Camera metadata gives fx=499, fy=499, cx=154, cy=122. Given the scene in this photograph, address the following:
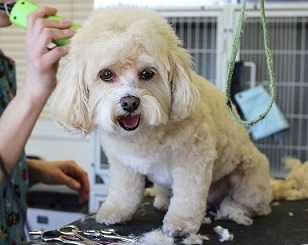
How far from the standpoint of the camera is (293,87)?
1.92 meters

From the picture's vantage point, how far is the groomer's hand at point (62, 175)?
51.8 inches

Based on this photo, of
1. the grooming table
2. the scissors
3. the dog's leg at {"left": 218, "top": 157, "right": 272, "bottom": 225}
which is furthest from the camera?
the dog's leg at {"left": 218, "top": 157, "right": 272, "bottom": 225}

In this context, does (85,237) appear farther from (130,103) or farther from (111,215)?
(130,103)

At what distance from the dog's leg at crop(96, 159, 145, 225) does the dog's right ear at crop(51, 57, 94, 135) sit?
0.53 ft

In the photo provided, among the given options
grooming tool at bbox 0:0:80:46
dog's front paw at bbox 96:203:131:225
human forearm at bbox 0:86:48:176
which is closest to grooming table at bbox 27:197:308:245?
dog's front paw at bbox 96:203:131:225

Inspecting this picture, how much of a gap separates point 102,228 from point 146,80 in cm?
31

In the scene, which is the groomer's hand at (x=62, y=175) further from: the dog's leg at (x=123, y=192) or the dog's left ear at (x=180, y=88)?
the dog's left ear at (x=180, y=88)

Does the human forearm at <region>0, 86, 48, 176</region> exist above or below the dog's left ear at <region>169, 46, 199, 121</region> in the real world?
below

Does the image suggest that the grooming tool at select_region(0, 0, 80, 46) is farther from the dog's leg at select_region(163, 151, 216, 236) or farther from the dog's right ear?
the dog's leg at select_region(163, 151, 216, 236)

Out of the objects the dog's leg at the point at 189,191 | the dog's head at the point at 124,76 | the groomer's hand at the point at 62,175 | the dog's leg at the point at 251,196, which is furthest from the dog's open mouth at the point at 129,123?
the groomer's hand at the point at 62,175

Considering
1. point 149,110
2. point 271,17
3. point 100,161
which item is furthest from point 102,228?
point 271,17

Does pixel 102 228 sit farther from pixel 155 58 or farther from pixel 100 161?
pixel 100 161

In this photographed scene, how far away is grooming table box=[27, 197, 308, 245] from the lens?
0.92m

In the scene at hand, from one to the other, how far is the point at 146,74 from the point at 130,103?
0.23 feet
